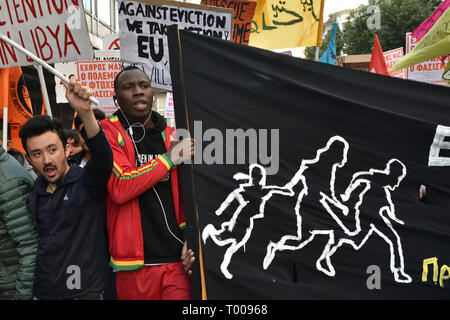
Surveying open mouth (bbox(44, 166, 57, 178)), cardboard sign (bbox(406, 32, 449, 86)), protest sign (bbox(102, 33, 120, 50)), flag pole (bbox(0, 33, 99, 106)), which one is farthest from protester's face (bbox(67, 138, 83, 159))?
cardboard sign (bbox(406, 32, 449, 86))

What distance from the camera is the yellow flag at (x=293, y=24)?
642 centimetres

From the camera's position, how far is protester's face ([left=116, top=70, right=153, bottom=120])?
2.27 meters

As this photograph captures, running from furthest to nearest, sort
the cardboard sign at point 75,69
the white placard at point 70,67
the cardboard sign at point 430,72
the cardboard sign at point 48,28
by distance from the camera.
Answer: the cardboard sign at point 430,72 → the white placard at point 70,67 → the cardboard sign at point 75,69 → the cardboard sign at point 48,28

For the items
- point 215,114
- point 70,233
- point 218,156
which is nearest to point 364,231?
point 218,156

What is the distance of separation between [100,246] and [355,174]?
1.42 m

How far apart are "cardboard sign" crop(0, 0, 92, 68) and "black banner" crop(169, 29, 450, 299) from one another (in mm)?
1989

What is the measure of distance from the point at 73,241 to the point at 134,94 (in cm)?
85

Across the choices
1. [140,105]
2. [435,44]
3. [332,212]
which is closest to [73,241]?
[140,105]

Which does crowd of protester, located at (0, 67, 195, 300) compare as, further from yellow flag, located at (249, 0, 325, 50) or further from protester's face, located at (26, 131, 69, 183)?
yellow flag, located at (249, 0, 325, 50)

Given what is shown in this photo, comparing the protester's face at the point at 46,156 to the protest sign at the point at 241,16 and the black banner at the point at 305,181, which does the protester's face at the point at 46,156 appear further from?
the protest sign at the point at 241,16

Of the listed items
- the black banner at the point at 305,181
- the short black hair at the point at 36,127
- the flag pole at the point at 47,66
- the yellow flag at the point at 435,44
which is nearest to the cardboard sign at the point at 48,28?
the flag pole at the point at 47,66

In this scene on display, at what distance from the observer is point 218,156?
2174 millimetres
